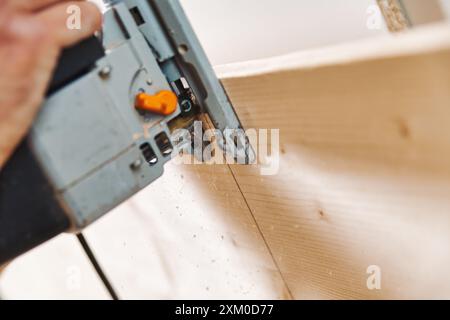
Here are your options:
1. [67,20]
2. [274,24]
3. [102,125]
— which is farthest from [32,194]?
[274,24]

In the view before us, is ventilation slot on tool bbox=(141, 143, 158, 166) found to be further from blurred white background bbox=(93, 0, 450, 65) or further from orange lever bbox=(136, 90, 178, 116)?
blurred white background bbox=(93, 0, 450, 65)

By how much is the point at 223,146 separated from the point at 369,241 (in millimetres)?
302

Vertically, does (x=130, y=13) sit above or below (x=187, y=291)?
above

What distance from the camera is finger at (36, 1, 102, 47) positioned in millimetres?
612

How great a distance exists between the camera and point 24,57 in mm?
598

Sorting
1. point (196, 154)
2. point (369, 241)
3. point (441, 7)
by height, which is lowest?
point (369, 241)

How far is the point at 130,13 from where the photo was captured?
2.35 ft

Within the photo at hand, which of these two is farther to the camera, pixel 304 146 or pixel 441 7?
pixel 304 146

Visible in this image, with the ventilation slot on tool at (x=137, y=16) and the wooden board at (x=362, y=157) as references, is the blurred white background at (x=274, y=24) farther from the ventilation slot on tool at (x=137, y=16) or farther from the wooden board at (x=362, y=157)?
the ventilation slot on tool at (x=137, y=16)

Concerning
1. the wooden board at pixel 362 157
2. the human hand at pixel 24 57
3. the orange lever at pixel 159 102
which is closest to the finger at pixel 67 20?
the human hand at pixel 24 57

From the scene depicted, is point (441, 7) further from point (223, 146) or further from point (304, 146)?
point (223, 146)

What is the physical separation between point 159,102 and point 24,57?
0.65 ft
